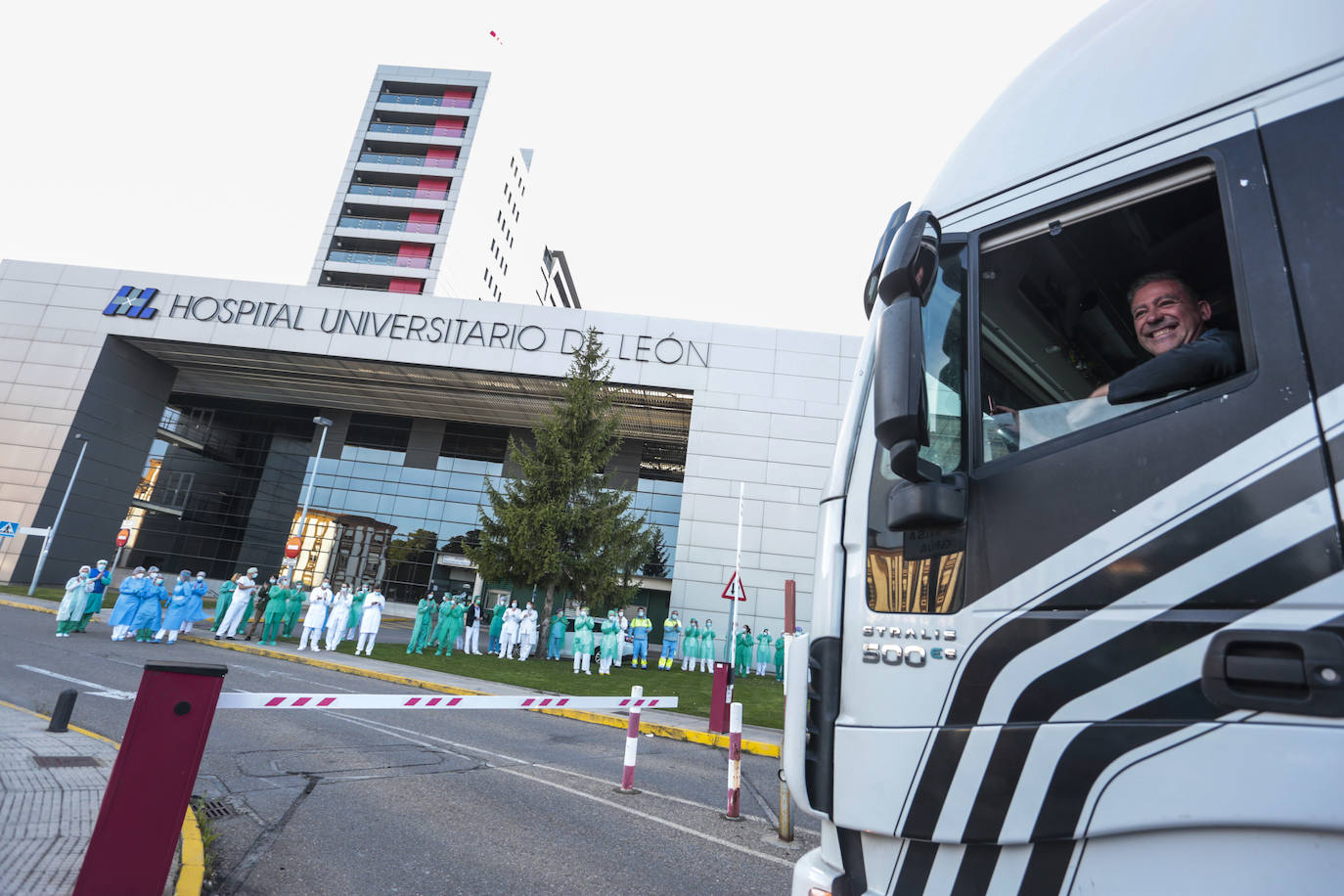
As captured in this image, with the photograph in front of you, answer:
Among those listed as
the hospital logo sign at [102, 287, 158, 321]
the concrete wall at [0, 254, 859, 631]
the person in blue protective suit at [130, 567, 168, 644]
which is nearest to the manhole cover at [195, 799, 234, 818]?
the person in blue protective suit at [130, 567, 168, 644]

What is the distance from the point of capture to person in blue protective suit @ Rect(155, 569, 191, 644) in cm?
1511

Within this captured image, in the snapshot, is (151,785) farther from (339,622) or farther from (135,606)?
(339,622)

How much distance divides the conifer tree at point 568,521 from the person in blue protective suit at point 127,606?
8.36 m

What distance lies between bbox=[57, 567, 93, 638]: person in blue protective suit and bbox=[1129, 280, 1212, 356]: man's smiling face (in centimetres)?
1858

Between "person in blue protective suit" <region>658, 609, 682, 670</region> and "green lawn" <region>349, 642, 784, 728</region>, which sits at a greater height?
"person in blue protective suit" <region>658, 609, 682, 670</region>

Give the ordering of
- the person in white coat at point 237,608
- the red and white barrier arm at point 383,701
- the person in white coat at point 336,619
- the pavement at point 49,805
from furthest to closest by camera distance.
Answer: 1. the person in white coat at point 336,619
2. the person in white coat at point 237,608
3. the red and white barrier arm at point 383,701
4. the pavement at point 49,805

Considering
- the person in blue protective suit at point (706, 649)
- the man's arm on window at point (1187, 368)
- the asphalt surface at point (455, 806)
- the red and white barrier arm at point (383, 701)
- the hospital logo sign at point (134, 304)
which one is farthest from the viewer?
the hospital logo sign at point (134, 304)

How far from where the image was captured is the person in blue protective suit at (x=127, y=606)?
48.0 ft

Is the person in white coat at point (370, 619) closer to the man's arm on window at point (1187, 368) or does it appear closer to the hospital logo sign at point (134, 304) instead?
the man's arm on window at point (1187, 368)

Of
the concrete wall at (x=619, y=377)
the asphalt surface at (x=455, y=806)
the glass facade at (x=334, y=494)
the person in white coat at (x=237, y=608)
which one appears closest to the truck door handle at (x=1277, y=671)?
the asphalt surface at (x=455, y=806)

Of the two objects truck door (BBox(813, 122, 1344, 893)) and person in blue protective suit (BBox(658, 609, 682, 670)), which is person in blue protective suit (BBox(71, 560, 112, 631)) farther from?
truck door (BBox(813, 122, 1344, 893))

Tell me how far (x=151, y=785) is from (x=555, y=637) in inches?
751

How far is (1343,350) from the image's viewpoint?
1.42 m

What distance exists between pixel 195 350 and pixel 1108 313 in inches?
1437
